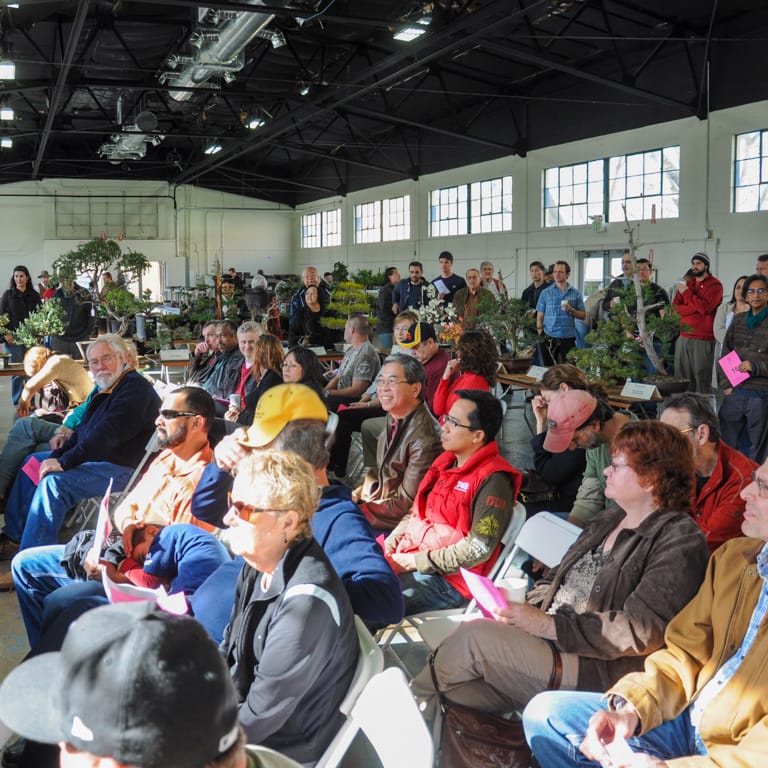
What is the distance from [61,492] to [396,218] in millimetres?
16911

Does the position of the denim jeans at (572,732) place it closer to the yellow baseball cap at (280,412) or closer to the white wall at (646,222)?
the yellow baseball cap at (280,412)

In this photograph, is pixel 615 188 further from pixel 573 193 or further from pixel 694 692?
pixel 694 692

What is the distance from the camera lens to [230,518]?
75.7 inches

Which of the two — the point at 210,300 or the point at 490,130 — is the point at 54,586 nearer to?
the point at 210,300

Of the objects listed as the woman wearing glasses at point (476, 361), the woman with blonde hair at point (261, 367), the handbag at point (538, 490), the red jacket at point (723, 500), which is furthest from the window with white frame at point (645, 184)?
the red jacket at point (723, 500)

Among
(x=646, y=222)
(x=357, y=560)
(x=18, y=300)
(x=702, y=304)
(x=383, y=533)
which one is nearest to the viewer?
(x=357, y=560)

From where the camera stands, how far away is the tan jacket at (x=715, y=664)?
170cm

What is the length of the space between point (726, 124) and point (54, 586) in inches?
407

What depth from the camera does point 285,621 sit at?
1672 mm

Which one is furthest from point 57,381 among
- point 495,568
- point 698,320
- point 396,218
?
point 396,218

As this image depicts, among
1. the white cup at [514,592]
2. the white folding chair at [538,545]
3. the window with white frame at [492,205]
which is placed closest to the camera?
the white cup at [514,592]

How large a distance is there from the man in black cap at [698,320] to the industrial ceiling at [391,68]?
286 centimetres

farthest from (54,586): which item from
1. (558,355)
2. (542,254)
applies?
(542,254)

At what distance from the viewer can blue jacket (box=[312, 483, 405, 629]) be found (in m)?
2.02
